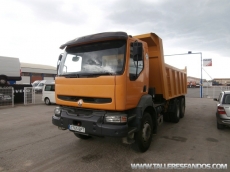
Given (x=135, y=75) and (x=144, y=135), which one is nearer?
(x=135, y=75)

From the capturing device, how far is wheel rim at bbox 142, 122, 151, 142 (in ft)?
13.1

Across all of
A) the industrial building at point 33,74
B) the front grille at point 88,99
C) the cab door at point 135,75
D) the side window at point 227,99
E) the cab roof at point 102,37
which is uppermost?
the industrial building at point 33,74

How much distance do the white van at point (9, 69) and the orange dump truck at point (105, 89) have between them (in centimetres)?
1226

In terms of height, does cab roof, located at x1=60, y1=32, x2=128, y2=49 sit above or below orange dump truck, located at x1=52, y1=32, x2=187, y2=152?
above

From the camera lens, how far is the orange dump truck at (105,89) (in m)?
3.32

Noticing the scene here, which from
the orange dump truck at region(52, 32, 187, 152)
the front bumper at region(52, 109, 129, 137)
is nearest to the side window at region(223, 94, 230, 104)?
the orange dump truck at region(52, 32, 187, 152)

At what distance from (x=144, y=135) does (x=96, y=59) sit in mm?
2089

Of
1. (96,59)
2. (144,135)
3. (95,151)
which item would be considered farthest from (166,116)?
(96,59)

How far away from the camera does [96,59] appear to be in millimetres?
3674

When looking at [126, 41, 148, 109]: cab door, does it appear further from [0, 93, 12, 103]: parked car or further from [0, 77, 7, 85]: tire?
[0, 77, 7, 85]: tire

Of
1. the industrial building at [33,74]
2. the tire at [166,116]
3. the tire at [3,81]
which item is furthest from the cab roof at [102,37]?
the industrial building at [33,74]

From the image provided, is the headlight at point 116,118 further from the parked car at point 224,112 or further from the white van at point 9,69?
the white van at point 9,69

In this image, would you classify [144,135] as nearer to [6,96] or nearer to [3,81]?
[6,96]

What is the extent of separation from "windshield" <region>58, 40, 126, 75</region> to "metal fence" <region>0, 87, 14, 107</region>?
1001 centimetres
